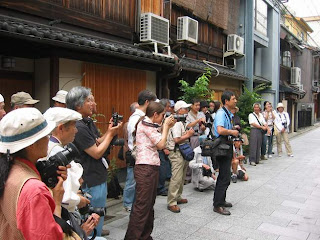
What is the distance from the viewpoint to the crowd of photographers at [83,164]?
5.74 feet

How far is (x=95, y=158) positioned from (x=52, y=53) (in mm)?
3395

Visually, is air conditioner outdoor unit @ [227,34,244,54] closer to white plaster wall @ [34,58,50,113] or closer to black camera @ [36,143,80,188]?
white plaster wall @ [34,58,50,113]

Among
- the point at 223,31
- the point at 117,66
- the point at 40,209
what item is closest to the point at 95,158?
the point at 40,209

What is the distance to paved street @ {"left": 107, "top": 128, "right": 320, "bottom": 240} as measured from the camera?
16.2 feet

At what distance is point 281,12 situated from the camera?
21250 millimetres

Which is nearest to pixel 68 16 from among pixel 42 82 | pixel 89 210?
pixel 42 82

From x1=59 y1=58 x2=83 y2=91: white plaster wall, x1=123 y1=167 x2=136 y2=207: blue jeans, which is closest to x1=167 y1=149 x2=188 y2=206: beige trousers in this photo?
x1=123 y1=167 x2=136 y2=207: blue jeans

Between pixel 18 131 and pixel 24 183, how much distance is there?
1.03 feet

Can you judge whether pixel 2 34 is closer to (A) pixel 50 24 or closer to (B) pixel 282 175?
(A) pixel 50 24

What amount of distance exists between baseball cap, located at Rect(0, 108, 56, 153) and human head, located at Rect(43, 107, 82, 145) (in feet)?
2.30

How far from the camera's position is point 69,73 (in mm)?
6664

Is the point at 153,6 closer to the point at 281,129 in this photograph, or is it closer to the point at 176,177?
the point at 176,177

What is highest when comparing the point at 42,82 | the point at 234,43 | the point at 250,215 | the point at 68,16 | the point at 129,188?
the point at 234,43

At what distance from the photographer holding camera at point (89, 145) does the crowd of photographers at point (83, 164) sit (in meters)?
0.01
